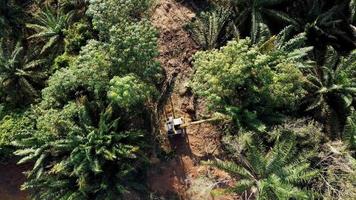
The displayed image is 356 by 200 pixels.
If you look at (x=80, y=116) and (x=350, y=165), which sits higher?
(x=80, y=116)

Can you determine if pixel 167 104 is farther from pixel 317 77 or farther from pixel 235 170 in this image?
pixel 317 77

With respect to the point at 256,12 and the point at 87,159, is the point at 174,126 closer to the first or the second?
the point at 87,159

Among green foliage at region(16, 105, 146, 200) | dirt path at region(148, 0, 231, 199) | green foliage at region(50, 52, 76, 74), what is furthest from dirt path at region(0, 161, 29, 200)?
dirt path at region(148, 0, 231, 199)

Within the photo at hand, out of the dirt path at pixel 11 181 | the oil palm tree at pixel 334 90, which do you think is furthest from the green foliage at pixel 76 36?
the oil palm tree at pixel 334 90

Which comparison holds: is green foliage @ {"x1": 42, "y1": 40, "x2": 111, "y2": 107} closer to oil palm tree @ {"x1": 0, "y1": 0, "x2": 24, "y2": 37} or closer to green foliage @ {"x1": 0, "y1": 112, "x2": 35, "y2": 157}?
green foliage @ {"x1": 0, "y1": 112, "x2": 35, "y2": 157}

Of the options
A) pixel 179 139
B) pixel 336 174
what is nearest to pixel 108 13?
pixel 179 139

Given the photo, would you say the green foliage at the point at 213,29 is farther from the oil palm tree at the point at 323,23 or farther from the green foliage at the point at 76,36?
the green foliage at the point at 76,36

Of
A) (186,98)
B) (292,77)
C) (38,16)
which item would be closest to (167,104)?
(186,98)
